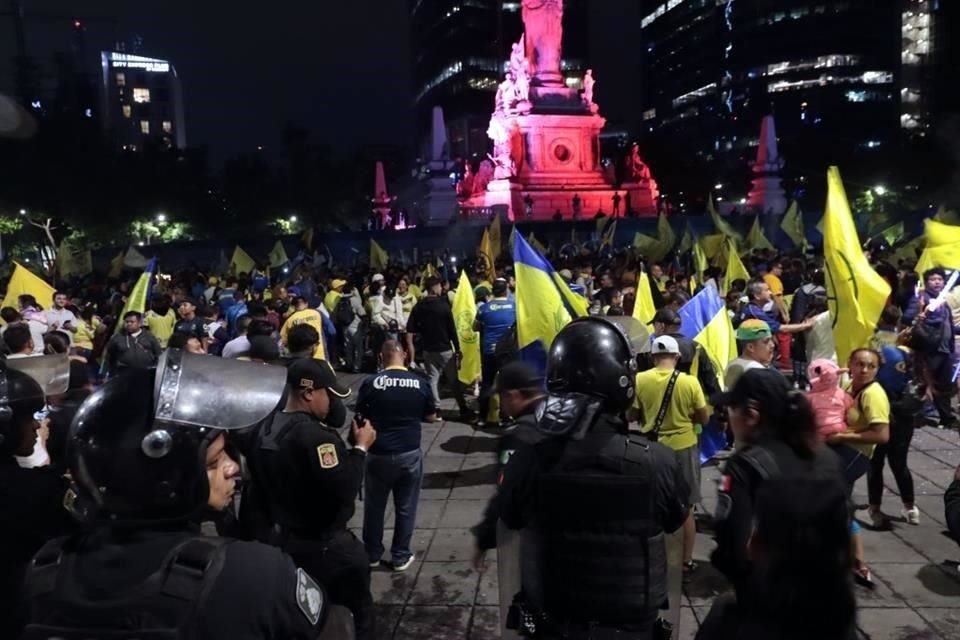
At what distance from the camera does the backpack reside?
44.1 ft

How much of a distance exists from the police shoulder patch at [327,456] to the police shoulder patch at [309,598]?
1674 mm

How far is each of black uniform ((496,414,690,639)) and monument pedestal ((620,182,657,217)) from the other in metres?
43.7

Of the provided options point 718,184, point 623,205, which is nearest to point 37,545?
point 623,205

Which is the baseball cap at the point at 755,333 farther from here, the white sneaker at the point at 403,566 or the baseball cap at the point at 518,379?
the white sneaker at the point at 403,566

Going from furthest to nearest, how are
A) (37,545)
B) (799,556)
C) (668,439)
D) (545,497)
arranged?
(668,439), (545,497), (37,545), (799,556)

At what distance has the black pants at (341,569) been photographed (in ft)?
11.4

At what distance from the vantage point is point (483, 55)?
99938mm

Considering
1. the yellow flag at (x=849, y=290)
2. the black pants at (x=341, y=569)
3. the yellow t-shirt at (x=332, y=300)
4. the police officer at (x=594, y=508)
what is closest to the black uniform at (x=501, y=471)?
the police officer at (x=594, y=508)

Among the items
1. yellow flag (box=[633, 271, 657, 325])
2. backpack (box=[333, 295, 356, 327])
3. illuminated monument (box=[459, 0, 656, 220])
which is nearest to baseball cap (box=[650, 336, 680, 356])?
yellow flag (box=[633, 271, 657, 325])

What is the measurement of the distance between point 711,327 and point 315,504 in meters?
4.75

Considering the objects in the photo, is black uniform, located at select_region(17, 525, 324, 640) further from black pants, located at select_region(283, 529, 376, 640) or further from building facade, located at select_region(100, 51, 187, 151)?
building facade, located at select_region(100, 51, 187, 151)

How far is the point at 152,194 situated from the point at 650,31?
98.6m

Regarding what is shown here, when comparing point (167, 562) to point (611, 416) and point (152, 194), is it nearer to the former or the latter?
point (611, 416)

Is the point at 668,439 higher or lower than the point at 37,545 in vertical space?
lower
